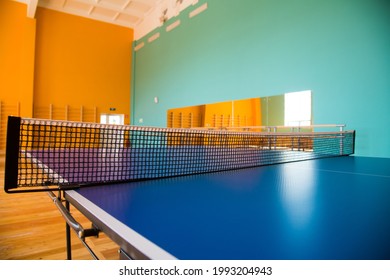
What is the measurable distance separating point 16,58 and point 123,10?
383 cm

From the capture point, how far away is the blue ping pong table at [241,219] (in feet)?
1.55

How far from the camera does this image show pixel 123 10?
8.97 meters

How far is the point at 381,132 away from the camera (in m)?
3.26

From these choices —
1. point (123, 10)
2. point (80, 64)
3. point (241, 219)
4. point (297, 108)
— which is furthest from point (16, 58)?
point (241, 219)

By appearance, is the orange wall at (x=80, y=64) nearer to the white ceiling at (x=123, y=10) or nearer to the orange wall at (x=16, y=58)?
the white ceiling at (x=123, y=10)

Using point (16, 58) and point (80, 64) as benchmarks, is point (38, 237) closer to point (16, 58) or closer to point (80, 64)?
point (16, 58)

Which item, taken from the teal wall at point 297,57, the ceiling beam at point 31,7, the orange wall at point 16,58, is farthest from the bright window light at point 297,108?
the orange wall at point 16,58

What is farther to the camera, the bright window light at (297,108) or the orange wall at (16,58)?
the orange wall at (16,58)

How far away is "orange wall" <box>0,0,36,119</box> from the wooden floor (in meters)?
6.71

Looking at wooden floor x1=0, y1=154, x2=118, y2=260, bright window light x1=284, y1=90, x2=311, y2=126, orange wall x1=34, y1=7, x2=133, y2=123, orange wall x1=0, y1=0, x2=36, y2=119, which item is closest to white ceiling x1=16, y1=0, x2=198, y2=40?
orange wall x1=34, y1=7, x2=133, y2=123

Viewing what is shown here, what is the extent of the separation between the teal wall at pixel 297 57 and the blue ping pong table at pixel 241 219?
2887 millimetres

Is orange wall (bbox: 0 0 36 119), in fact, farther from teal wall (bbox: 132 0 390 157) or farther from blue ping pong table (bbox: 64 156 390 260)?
blue ping pong table (bbox: 64 156 390 260)

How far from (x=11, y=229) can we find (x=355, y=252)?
234 centimetres
